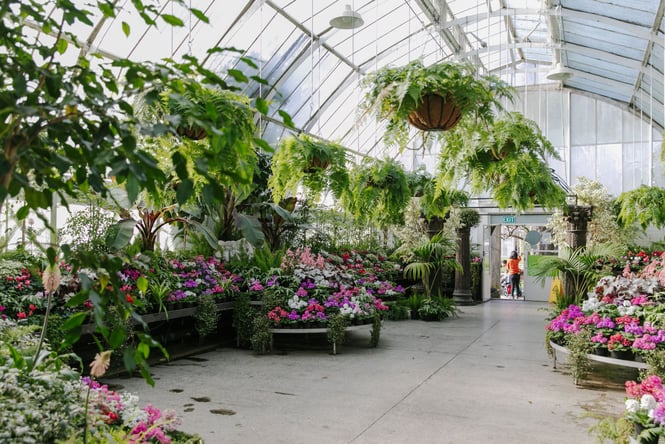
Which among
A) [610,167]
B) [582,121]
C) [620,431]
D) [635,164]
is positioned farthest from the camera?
[582,121]

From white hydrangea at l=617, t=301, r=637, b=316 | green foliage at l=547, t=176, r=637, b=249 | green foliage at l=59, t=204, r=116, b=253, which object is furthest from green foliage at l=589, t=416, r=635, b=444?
green foliage at l=547, t=176, r=637, b=249

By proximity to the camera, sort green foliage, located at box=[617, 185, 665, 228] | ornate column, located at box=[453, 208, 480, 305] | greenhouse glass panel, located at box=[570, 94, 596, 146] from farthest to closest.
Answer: greenhouse glass panel, located at box=[570, 94, 596, 146] → ornate column, located at box=[453, 208, 480, 305] → green foliage, located at box=[617, 185, 665, 228]

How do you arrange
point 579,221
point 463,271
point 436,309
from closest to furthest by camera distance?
point 436,309 → point 579,221 → point 463,271

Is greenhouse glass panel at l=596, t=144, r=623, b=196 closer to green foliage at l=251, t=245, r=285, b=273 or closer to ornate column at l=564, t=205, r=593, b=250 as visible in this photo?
ornate column at l=564, t=205, r=593, b=250

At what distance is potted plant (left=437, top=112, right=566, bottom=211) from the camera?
4234mm

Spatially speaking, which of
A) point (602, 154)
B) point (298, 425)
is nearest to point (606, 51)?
point (602, 154)

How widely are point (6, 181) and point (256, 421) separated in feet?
9.75

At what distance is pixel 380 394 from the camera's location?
14.1 ft

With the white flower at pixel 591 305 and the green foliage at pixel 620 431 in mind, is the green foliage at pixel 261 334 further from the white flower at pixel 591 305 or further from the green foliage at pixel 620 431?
the green foliage at pixel 620 431

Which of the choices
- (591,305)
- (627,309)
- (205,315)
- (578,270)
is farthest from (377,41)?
(627,309)

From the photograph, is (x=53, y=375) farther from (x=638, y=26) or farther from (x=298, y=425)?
(x=638, y=26)

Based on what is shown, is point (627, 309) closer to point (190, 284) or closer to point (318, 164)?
point (318, 164)

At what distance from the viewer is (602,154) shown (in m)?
16.1

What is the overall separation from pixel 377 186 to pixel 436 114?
2.37 m
